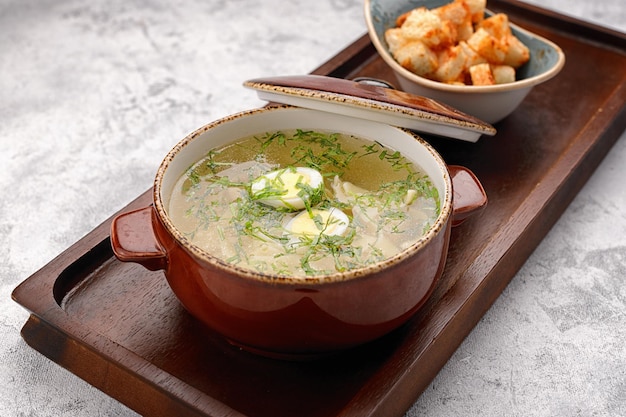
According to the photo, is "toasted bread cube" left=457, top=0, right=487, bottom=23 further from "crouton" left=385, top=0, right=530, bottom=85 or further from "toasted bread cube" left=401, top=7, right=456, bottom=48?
"toasted bread cube" left=401, top=7, right=456, bottom=48

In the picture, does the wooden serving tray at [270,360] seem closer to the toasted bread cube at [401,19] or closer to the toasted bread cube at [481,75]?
the toasted bread cube at [481,75]

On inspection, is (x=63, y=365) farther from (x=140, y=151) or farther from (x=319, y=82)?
(x=140, y=151)

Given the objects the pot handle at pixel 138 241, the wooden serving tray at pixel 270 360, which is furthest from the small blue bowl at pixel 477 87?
the pot handle at pixel 138 241

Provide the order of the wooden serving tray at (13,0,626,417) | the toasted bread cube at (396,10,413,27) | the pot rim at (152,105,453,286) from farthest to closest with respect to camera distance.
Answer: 1. the toasted bread cube at (396,10,413,27)
2. the wooden serving tray at (13,0,626,417)
3. the pot rim at (152,105,453,286)

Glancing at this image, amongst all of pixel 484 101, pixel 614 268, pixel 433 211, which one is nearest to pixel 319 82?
pixel 433 211

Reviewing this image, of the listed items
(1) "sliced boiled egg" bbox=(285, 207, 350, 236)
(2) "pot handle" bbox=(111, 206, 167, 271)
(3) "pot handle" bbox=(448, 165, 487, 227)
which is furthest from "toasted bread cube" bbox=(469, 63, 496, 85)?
(2) "pot handle" bbox=(111, 206, 167, 271)

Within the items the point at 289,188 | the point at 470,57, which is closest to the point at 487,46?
the point at 470,57

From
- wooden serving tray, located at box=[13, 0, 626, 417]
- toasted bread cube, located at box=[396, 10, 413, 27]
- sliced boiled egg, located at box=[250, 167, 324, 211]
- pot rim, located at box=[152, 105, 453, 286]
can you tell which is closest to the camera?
pot rim, located at box=[152, 105, 453, 286]
